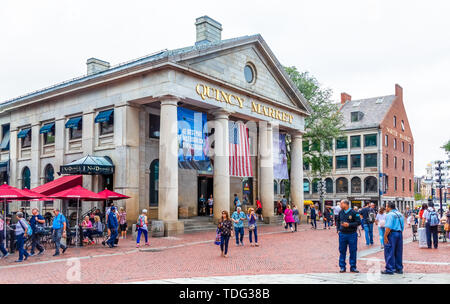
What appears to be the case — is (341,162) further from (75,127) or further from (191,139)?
(75,127)

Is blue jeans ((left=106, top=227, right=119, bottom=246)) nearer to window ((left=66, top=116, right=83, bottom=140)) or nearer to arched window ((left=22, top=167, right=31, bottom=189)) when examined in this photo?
window ((left=66, top=116, right=83, bottom=140))

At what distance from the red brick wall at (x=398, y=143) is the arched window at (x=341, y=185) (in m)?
5.07

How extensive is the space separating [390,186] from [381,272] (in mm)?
50820

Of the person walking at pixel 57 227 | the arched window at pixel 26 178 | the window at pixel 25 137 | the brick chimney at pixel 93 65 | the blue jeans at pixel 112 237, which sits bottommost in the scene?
the blue jeans at pixel 112 237

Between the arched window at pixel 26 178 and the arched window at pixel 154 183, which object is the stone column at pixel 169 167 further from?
the arched window at pixel 26 178

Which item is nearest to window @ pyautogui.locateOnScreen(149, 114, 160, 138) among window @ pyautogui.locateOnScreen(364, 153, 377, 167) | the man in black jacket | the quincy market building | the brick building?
the quincy market building

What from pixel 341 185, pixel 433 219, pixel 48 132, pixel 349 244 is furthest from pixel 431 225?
pixel 341 185

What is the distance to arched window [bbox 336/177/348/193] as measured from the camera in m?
58.8

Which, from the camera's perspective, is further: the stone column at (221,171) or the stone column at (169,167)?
the stone column at (221,171)

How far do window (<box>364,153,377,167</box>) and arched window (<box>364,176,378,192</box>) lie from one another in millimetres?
1649

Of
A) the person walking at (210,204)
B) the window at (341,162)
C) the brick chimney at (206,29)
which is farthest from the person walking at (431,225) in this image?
the window at (341,162)

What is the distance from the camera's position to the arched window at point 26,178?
30.9 m
